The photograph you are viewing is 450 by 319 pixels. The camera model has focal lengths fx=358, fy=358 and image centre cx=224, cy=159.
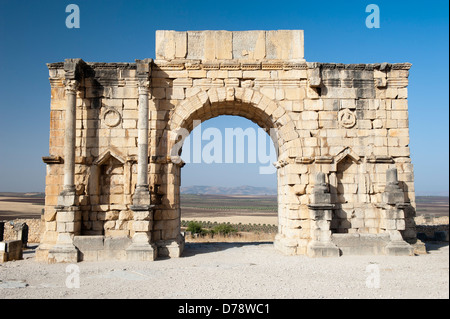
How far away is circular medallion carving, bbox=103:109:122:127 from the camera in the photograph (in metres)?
9.91

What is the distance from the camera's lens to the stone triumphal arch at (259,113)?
9469mm

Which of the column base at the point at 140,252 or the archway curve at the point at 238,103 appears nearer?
the column base at the point at 140,252

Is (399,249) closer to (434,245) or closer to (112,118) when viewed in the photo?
(434,245)

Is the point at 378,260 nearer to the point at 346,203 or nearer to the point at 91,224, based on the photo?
the point at 346,203

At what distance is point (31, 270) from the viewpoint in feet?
25.9

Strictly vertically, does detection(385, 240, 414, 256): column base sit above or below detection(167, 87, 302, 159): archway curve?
below

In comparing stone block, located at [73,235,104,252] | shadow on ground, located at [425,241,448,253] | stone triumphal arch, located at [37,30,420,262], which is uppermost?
stone triumphal arch, located at [37,30,420,262]

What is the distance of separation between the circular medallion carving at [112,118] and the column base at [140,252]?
339 centimetres

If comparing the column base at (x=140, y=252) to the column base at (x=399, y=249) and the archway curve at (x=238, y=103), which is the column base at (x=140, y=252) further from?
the column base at (x=399, y=249)

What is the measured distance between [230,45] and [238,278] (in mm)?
6592

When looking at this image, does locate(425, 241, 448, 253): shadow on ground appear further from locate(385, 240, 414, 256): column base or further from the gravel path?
locate(385, 240, 414, 256): column base

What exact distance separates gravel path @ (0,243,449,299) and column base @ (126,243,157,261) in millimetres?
340

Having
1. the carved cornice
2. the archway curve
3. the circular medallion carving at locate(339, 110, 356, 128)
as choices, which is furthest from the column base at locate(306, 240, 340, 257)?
the carved cornice

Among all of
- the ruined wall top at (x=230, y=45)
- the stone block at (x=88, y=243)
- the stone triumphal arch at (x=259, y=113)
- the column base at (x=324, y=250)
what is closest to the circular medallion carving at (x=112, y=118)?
the stone triumphal arch at (x=259, y=113)
